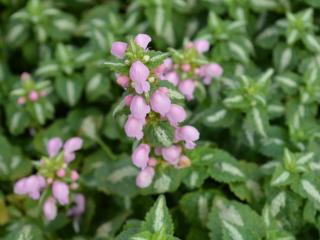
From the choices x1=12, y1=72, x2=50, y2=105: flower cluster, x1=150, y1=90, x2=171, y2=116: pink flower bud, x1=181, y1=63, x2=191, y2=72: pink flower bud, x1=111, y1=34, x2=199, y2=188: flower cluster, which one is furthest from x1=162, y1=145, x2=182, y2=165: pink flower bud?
x1=12, y1=72, x2=50, y2=105: flower cluster

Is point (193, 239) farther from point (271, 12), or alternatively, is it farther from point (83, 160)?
point (271, 12)

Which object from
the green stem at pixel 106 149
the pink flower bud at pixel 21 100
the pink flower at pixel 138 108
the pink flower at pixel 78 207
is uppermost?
the pink flower at pixel 138 108

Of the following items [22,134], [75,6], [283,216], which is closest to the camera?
[283,216]

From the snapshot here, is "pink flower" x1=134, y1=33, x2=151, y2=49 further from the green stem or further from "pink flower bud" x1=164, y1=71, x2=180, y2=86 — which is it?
the green stem

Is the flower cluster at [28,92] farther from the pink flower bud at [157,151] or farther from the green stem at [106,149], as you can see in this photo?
the pink flower bud at [157,151]

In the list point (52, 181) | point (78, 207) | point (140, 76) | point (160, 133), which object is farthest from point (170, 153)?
point (78, 207)

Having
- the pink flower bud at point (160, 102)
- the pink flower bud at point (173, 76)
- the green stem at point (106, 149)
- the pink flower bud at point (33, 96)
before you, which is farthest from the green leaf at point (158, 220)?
the pink flower bud at point (33, 96)

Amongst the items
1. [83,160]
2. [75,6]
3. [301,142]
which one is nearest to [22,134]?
[83,160]
